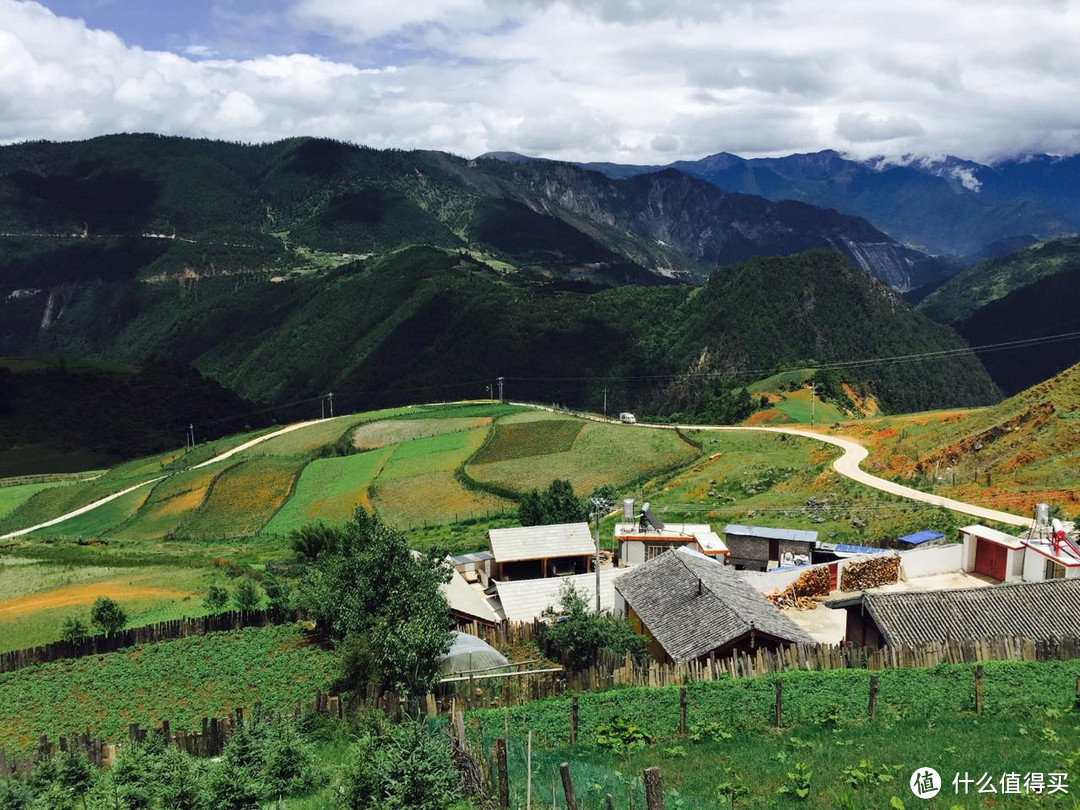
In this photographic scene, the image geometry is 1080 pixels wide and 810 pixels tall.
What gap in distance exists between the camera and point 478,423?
109875 millimetres

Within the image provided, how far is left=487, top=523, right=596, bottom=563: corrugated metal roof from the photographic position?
49875 millimetres

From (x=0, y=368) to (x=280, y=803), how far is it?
16783 cm

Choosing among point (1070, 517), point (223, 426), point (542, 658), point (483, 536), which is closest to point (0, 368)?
point (223, 426)

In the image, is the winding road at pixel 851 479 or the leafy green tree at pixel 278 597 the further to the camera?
the winding road at pixel 851 479

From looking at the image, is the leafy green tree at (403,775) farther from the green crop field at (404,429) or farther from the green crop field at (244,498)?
the green crop field at (404,429)

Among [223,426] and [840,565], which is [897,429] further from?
[223,426]

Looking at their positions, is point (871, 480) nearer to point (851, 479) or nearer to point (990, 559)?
point (851, 479)

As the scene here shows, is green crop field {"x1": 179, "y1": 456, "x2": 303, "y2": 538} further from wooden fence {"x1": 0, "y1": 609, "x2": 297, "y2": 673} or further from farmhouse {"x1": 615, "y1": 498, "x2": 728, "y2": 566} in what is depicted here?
farmhouse {"x1": 615, "y1": 498, "x2": 728, "y2": 566}

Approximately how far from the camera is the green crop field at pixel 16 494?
334 feet

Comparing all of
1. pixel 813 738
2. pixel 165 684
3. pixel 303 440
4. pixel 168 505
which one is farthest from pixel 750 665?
pixel 303 440

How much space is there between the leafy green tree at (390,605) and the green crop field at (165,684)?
2722mm

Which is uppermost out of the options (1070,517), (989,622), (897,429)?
(897,429)

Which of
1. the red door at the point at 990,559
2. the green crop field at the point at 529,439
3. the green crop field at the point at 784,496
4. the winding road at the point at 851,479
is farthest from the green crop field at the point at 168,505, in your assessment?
the red door at the point at 990,559

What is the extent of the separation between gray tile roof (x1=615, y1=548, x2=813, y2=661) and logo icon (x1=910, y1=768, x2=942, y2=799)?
36.2 ft
